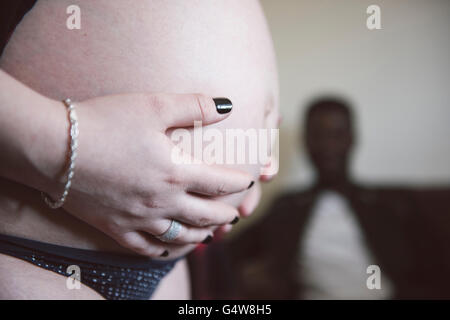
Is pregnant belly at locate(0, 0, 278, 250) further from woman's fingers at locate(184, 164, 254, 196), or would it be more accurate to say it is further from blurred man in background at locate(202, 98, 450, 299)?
blurred man in background at locate(202, 98, 450, 299)

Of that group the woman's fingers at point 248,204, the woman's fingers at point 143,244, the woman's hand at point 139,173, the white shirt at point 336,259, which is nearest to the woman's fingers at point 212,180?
the woman's hand at point 139,173

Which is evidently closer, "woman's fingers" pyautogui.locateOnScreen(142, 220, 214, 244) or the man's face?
"woman's fingers" pyautogui.locateOnScreen(142, 220, 214, 244)

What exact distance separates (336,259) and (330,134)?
0.79 m

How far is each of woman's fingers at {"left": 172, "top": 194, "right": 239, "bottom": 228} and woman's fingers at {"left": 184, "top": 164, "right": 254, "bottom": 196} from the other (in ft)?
0.05

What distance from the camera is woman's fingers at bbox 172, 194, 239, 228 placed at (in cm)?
43

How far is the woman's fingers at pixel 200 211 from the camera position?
0.43 m

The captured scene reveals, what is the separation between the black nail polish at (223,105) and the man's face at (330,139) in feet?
6.09

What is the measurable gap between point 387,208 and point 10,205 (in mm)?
2046

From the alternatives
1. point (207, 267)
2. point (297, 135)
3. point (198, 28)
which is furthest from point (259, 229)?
point (198, 28)

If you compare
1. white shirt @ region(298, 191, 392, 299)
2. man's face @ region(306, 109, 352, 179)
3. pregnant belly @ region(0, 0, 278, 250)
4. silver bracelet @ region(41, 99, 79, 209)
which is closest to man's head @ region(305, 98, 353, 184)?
man's face @ region(306, 109, 352, 179)

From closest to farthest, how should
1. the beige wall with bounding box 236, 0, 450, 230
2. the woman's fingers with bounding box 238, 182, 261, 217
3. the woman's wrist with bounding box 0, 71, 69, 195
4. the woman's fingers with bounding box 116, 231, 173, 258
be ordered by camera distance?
the woman's wrist with bounding box 0, 71, 69, 195 < the woman's fingers with bounding box 116, 231, 173, 258 < the woman's fingers with bounding box 238, 182, 261, 217 < the beige wall with bounding box 236, 0, 450, 230

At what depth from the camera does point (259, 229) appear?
230cm

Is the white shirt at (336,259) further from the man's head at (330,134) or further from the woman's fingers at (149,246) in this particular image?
the woman's fingers at (149,246)

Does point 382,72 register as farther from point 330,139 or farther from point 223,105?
point 223,105
